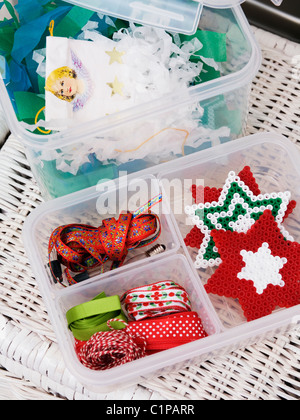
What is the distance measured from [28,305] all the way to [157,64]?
20.0 inches

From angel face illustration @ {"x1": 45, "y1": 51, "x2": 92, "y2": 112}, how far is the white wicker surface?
0.22 metres

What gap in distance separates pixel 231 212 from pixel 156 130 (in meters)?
0.21

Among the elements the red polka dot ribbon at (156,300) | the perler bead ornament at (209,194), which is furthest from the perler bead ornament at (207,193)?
the red polka dot ribbon at (156,300)

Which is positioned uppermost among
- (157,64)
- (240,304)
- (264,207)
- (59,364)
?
(157,64)

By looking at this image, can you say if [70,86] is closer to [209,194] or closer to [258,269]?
[209,194]

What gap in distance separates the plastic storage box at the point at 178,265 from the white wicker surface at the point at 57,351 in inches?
1.5

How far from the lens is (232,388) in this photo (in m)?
0.90

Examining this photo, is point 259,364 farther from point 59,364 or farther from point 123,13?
point 123,13

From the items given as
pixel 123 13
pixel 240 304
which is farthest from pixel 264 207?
pixel 123 13

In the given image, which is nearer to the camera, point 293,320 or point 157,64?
point 293,320

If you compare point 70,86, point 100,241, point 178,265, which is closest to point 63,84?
point 70,86

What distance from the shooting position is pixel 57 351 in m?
0.93

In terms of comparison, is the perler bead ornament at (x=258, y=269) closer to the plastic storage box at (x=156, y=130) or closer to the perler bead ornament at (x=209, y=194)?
the perler bead ornament at (x=209, y=194)

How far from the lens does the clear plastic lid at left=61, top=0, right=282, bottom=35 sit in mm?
896
